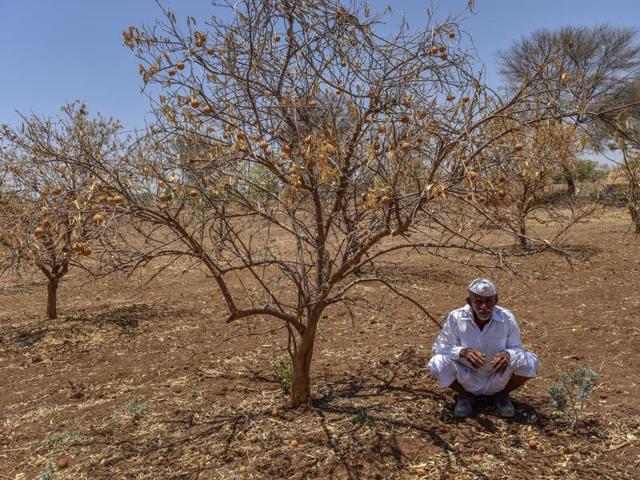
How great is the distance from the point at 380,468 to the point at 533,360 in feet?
3.62

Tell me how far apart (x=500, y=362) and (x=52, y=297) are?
219 inches

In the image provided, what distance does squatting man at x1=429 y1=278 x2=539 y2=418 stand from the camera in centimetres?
323

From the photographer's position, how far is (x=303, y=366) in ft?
11.4

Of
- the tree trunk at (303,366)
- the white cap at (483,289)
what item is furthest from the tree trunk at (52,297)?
the white cap at (483,289)

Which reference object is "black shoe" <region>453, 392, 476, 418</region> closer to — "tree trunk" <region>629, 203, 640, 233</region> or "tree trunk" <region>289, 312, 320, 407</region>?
"tree trunk" <region>289, 312, 320, 407</region>

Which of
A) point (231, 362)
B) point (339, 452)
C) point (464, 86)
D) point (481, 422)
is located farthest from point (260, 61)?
point (231, 362)

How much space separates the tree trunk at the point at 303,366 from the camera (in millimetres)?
3400

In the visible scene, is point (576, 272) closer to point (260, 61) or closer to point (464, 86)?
point (464, 86)

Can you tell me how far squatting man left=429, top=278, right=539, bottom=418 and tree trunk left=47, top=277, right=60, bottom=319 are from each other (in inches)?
196

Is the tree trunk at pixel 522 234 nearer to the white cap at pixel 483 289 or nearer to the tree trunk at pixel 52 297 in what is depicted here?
the white cap at pixel 483 289

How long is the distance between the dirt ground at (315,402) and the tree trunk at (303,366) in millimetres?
100

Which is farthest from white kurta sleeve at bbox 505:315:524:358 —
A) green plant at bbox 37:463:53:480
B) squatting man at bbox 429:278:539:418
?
green plant at bbox 37:463:53:480

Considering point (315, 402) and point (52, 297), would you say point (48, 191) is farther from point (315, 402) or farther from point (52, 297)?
point (52, 297)

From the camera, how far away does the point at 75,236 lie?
232cm
